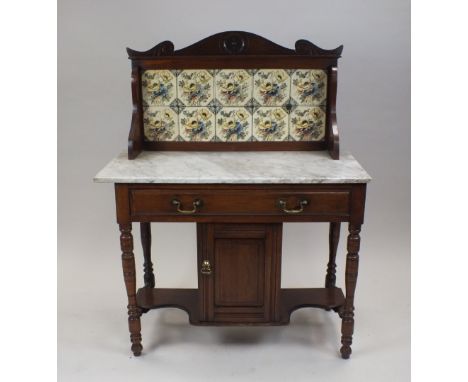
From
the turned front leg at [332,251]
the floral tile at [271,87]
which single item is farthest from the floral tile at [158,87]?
the turned front leg at [332,251]

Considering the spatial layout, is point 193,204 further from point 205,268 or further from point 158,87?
point 158,87

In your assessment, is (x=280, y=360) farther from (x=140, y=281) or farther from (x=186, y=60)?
(x=186, y=60)

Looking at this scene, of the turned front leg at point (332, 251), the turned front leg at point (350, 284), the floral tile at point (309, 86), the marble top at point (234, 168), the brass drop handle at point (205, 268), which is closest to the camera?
the marble top at point (234, 168)

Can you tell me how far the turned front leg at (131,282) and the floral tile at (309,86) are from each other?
3.68ft

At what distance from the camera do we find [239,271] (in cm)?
306

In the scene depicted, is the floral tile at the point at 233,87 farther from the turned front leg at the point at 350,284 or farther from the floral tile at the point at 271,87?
the turned front leg at the point at 350,284

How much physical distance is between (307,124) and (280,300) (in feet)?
3.08

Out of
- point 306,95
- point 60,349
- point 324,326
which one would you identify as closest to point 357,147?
point 306,95

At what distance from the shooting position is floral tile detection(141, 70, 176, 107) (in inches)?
127

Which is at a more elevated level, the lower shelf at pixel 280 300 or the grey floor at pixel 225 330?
the lower shelf at pixel 280 300

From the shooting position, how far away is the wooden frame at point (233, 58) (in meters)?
3.14

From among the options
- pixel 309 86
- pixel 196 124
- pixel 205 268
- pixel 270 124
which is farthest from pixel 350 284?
pixel 196 124

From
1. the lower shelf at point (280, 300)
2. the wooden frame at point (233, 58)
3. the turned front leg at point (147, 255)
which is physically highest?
the wooden frame at point (233, 58)

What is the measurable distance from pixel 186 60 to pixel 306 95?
2.15 feet
